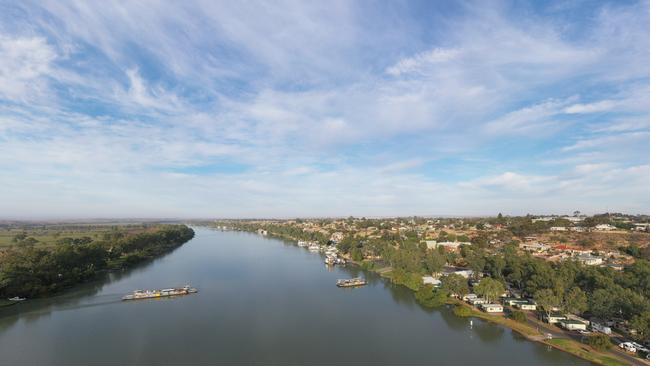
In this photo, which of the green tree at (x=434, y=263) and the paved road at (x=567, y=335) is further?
the green tree at (x=434, y=263)

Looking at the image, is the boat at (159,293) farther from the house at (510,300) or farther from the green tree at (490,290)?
the house at (510,300)

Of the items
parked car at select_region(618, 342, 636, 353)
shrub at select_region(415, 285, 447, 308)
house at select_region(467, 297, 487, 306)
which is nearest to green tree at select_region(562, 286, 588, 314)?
parked car at select_region(618, 342, 636, 353)

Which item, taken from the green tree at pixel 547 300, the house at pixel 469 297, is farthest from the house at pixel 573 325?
the house at pixel 469 297

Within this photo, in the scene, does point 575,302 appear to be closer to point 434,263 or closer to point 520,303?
point 520,303

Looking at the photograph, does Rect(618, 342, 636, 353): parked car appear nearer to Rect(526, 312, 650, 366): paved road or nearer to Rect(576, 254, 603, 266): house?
Rect(526, 312, 650, 366): paved road

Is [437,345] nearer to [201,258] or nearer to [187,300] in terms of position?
[187,300]

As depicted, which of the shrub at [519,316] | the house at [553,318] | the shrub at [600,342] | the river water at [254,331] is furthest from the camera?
the shrub at [519,316]

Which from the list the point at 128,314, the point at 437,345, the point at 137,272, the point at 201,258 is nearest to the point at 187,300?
the point at 128,314

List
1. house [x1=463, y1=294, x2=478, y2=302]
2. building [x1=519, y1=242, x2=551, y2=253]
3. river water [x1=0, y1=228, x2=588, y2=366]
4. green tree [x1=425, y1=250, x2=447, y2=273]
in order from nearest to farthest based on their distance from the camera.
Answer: river water [x1=0, y1=228, x2=588, y2=366] → house [x1=463, y1=294, x2=478, y2=302] → green tree [x1=425, y1=250, x2=447, y2=273] → building [x1=519, y1=242, x2=551, y2=253]

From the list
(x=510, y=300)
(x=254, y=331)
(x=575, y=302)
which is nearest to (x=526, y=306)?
Answer: (x=510, y=300)
